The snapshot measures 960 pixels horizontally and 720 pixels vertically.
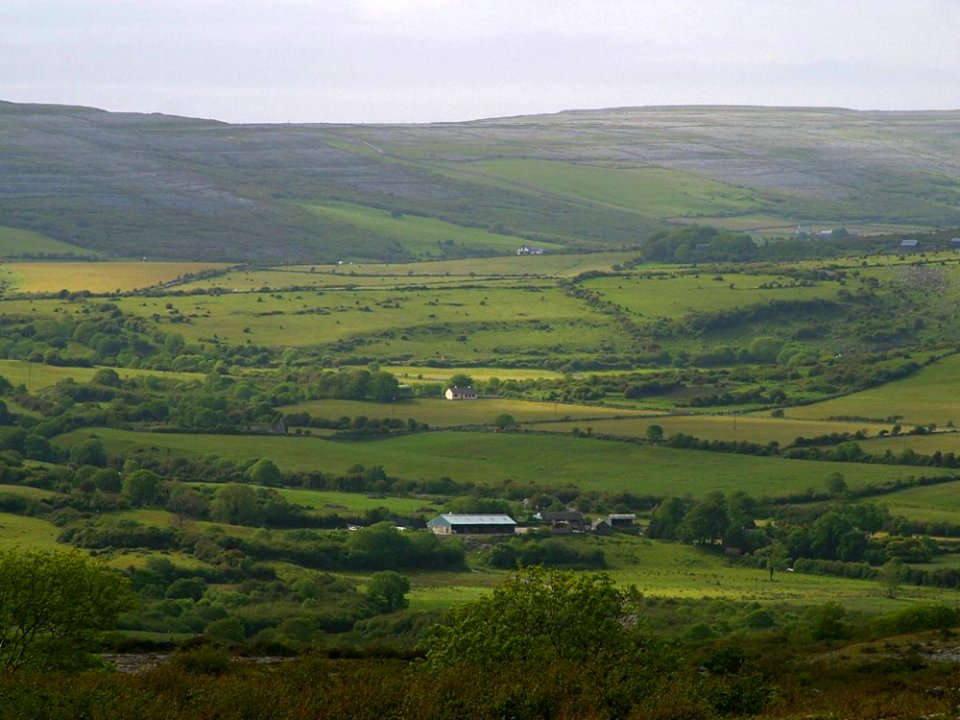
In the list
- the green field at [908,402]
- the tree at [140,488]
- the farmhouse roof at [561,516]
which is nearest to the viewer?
the tree at [140,488]

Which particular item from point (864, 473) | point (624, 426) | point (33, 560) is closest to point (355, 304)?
point (624, 426)

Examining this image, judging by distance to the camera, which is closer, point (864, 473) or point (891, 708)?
point (891, 708)

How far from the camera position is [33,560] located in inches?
1666

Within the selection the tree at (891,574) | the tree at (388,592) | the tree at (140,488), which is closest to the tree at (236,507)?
the tree at (140,488)

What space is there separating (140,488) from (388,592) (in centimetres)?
2488

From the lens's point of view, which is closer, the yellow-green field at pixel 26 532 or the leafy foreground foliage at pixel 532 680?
the leafy foreground foliage at pixel 532 680

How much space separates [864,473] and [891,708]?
67.0 meters

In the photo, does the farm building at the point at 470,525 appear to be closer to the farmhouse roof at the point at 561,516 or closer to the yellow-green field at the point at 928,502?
the farmhouse roof at the point at 561,516

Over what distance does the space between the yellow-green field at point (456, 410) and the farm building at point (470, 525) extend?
87.3 feet

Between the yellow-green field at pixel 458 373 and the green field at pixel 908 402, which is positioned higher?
the green field at pixel 908 402

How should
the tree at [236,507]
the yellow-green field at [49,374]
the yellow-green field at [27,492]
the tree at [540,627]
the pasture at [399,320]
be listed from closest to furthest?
the tree at [540,627], the yellow-green field at [27,492], the tree at [236,507], the yellow-green field at [49,374], the pasture at [399,320]

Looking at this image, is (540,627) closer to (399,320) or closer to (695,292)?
(399,320)

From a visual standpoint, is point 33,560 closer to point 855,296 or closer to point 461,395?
point 461,395

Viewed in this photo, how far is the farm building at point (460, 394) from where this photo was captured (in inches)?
5128
